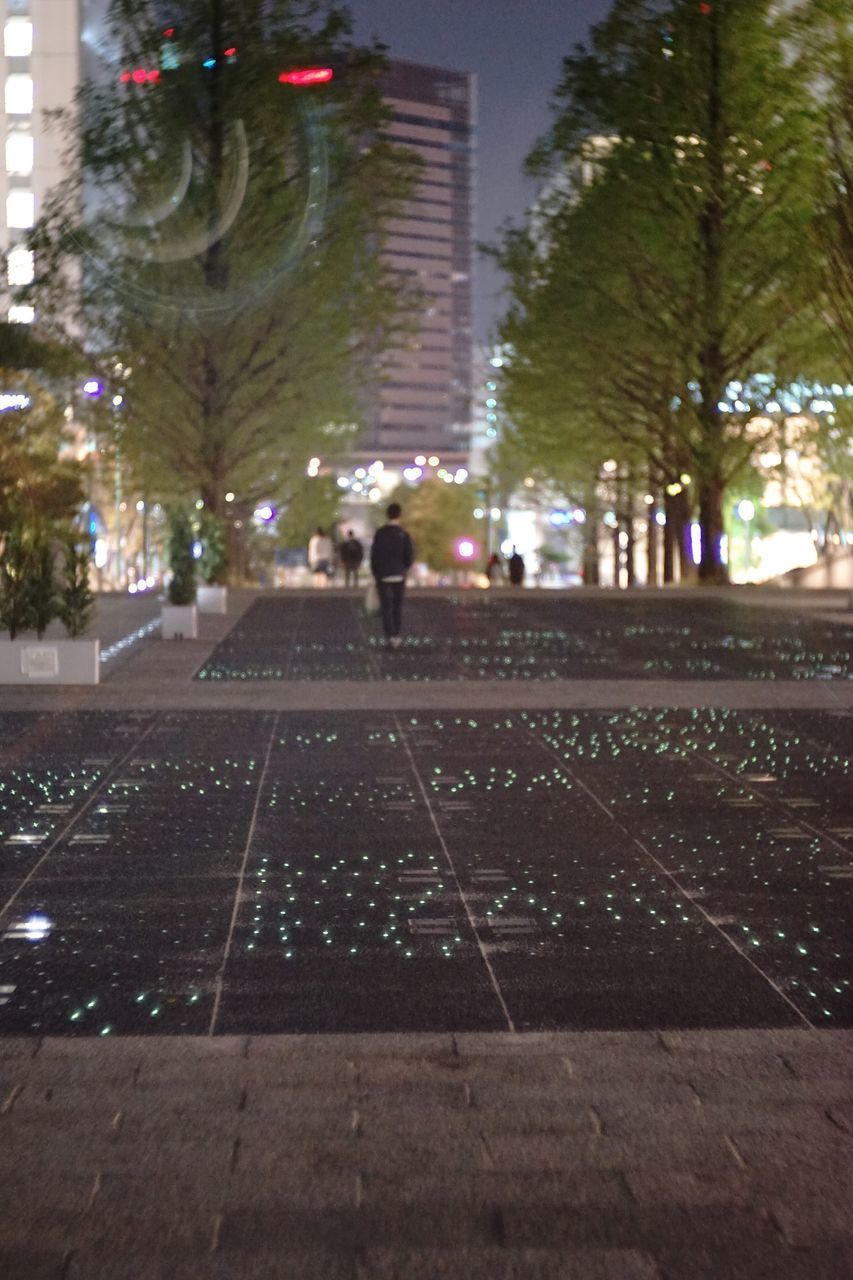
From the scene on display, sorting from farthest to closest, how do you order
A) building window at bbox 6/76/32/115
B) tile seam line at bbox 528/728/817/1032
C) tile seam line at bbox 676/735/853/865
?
building window at bbox 6/76/32/115 < tile seam line at bbox 676/735/853/865 < tile seam line at bbox 528/728/817/1032

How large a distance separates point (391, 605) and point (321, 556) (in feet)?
115

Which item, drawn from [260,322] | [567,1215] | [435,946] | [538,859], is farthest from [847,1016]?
[260,322]

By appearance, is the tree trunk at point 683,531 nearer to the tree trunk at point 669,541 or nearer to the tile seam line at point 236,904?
the tree trunk at point 669,541

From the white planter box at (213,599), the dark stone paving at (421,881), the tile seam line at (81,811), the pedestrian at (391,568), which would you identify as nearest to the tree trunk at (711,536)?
the white planter box at (213,599)

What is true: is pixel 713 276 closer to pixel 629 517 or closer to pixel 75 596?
pixel 629 517

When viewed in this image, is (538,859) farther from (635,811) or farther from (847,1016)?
(847,1016)

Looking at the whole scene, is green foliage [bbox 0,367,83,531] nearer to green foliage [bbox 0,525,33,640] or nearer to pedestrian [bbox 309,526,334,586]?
green foliage [bbox 0,525,33,640]

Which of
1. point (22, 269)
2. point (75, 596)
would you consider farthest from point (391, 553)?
point (22, 269)

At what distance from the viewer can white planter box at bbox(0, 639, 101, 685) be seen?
17797 millimetres

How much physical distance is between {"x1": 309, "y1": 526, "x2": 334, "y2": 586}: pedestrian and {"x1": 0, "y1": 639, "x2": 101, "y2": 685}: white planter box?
3900 cm

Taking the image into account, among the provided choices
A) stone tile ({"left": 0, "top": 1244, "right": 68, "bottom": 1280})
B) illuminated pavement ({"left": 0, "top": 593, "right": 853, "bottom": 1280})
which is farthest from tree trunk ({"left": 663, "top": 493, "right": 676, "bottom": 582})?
stone tile ({"left": 0, "top": 1244, "right": 68, "bottom": 1280})

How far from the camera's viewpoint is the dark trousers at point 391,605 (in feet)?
75.8

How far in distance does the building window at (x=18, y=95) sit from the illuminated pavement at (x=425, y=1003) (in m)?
123

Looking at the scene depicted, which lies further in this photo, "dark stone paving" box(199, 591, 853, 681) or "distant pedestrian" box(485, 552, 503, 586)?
"distant pedestrian" box(485, 552, 503, 586)
